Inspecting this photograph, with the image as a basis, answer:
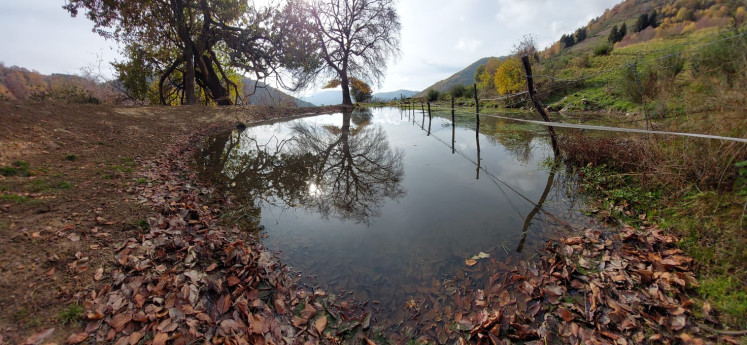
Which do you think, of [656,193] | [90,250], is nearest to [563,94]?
[656,193]

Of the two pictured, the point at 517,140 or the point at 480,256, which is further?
the point at 517,140

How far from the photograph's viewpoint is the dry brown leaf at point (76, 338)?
1.73 metres

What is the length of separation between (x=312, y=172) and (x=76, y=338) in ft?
17.3

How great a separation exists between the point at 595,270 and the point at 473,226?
144 centimetres

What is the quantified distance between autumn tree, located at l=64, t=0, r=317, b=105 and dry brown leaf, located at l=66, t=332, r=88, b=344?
55.3 ft

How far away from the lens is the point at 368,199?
5211mm

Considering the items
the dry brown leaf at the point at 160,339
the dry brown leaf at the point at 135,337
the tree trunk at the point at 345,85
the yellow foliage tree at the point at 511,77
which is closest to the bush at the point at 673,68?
the dry brown leaf at the point at 160,339

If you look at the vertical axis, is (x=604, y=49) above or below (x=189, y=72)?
above

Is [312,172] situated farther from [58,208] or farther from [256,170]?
[58,208]

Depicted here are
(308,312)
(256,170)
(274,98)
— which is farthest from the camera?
(274,98)

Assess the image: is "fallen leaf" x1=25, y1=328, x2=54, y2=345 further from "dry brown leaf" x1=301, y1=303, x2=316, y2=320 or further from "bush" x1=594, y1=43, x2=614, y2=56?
"bush" x1=594, y1=43, x2=614, y2=56

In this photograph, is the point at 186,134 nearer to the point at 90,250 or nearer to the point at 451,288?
the point at 90,250

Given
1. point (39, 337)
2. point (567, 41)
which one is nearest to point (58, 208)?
point (39, 337)

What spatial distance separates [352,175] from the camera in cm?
671
